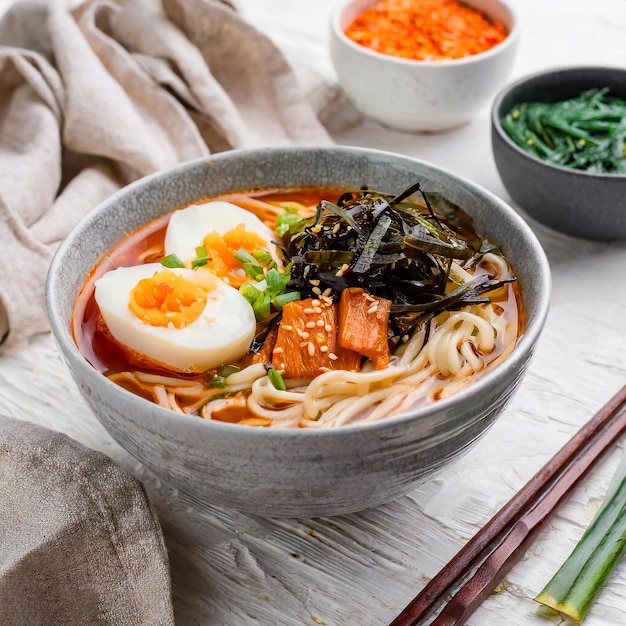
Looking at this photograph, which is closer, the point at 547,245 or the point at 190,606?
the point at 190,606

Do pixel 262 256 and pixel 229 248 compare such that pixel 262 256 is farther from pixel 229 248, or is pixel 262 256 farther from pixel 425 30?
pixel 425 30

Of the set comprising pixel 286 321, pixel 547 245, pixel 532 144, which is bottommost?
pixel 547 245

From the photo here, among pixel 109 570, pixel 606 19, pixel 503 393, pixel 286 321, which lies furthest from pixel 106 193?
pixel 606 19

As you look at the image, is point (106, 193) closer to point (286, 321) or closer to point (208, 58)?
point (208, 58)

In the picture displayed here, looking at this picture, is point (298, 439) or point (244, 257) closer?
point (298, 439)

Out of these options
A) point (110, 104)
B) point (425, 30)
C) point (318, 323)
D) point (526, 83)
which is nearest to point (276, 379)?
point (318, 323)

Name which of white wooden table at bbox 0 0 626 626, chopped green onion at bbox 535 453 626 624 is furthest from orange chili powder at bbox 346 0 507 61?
chopped green onion at bbox 535 453 626 624

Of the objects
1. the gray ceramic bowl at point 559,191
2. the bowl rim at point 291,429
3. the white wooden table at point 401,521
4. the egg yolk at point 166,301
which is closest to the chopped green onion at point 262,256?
the egg yolk at point 166,301

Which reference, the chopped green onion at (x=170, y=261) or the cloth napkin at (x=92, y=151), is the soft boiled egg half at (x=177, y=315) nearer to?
the chopped green onion at (x=170, y=261)
